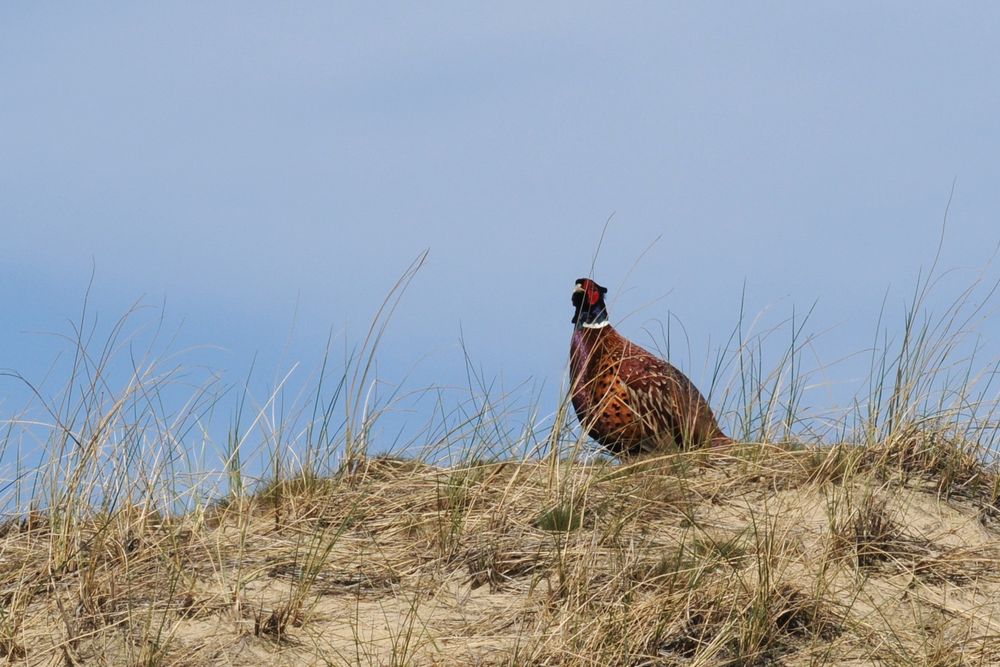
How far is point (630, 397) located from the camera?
7.45 metres

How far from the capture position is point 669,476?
627 centimetres

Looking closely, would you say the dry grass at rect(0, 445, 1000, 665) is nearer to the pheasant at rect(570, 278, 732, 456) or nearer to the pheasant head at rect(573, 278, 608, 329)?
the pheasant at rect(570, 278, 732, 456)

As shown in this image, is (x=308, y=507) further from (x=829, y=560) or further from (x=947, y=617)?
(x=947, y=617)

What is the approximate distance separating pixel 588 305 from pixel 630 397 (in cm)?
73

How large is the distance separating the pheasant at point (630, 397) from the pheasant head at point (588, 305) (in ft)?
0.23

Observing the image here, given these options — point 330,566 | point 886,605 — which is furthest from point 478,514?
point 886,605

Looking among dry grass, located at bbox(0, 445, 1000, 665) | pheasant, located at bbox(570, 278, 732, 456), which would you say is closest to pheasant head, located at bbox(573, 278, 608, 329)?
pheasant, located at bbox(570, 278, 732, 456)

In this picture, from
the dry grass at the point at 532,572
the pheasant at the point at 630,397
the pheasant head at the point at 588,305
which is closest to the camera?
the dry grass at the point at 532,572

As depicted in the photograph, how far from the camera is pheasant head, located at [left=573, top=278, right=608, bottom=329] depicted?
788cm

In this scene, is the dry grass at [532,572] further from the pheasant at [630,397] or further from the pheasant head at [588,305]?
the pheasant head at [588,305]

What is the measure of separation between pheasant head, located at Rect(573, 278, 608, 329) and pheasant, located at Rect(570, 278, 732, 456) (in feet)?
0.23

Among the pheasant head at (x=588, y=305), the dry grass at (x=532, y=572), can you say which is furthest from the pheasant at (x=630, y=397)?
the dry grass at (x=532, y=572)

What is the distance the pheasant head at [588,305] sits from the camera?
7.88 metres

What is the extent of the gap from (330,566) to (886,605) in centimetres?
231
